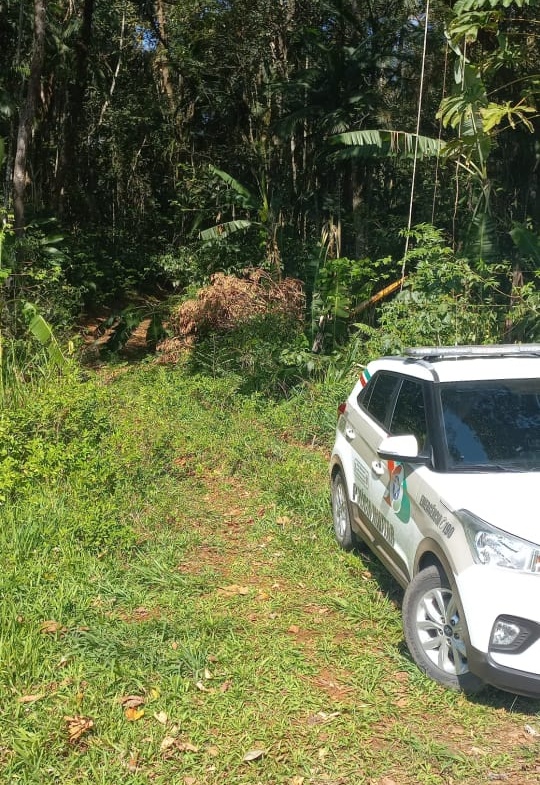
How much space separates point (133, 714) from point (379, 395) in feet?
9.33

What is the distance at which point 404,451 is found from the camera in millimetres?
4098

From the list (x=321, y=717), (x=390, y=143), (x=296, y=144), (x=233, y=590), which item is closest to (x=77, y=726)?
(x=321, y=717)

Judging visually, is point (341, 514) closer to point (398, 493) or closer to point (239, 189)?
point (398, 493)

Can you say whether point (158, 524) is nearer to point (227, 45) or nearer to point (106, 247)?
point (227, 45)

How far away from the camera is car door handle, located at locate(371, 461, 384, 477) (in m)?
4.83

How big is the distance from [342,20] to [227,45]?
328 centimetres

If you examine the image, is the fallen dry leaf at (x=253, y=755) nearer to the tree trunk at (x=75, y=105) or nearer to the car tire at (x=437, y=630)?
the car tire at (x=437, y=630)

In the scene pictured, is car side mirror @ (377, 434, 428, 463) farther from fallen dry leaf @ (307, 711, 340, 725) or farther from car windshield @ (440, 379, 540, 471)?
fallen dry leaf @ (307, 711, 340, 725)

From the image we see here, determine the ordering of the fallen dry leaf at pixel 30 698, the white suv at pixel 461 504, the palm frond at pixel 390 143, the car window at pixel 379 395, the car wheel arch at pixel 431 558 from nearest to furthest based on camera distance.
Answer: the white suv at pixel 461 504
the car wheel arch at pixel 431 558
the fallen dry leaf at pixel 30 698
the car window at pixel 379 395
the palm frond at pixel 390 143

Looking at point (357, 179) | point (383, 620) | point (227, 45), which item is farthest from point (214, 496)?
point (227, 45)

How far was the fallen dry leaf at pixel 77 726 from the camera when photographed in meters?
3.46

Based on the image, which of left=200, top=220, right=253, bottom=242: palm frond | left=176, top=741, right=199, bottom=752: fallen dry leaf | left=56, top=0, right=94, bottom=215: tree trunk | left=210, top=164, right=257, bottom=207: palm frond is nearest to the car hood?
left=176, top=741, right=199, bottom=752: fallen dry leaf

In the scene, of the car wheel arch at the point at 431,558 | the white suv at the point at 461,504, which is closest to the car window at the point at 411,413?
the white suv at the point at 461,504

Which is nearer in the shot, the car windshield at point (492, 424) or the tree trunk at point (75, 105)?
the car windshield at point (492, 424)
